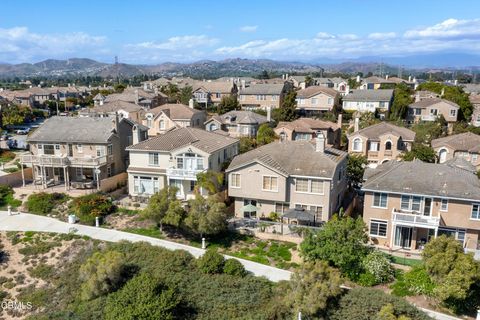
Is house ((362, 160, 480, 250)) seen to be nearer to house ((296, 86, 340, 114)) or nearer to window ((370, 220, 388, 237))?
window ((370, 220, 388, 237))

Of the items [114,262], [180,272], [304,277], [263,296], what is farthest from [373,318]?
[114,262]

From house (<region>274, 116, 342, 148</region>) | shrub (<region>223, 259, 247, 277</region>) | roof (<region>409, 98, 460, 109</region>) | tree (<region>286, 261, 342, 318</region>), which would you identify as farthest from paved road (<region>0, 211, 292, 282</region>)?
roof (<region>409, 98, 460, 109</region>)

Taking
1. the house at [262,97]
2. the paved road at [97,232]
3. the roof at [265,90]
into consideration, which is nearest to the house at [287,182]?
the paved road at [97,232]

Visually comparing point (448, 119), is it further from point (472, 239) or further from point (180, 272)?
point (180, 272)

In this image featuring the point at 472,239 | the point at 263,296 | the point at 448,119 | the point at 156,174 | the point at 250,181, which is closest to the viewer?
the point at 263,296

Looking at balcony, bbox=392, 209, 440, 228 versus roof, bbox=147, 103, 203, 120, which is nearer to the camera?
balcony, bbox=392, 209, 440, 228

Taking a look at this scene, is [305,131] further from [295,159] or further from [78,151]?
[78,151]
